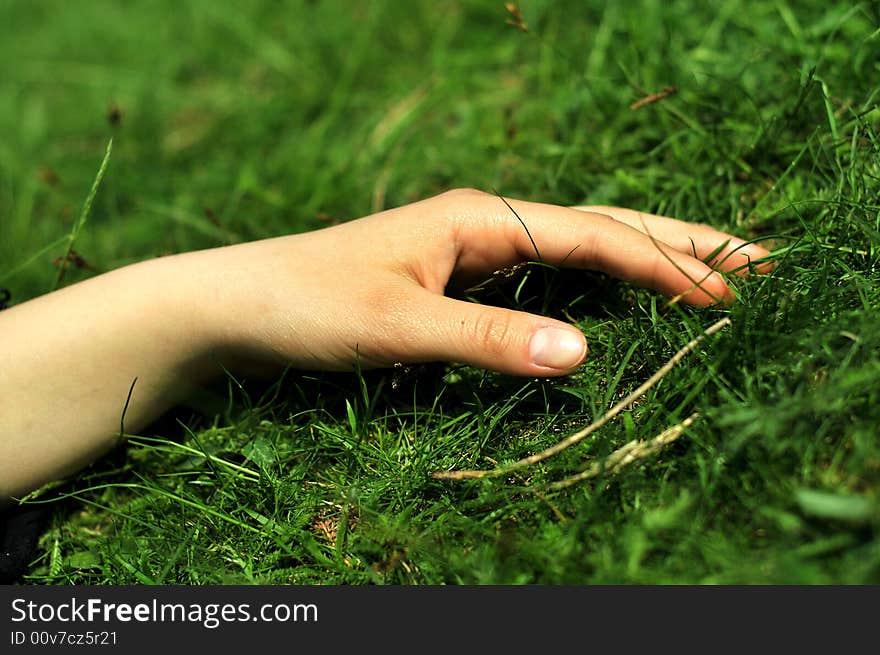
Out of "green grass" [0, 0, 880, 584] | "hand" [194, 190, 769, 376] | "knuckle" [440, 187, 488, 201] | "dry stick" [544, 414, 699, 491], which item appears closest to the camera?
"green grass" [0, 0, 880, 584]

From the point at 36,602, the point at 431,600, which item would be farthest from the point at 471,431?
the point at 36,602

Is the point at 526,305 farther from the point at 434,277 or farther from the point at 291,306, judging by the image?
the point at 291,306

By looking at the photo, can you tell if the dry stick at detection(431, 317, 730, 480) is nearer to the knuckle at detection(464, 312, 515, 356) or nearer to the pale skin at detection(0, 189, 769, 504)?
the pale skin at detection(0, 189, 769, 504)

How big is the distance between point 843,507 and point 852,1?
2.05 m

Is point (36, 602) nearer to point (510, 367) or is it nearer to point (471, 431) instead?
point (471, 431)

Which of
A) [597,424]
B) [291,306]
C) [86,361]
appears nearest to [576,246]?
[597,424]

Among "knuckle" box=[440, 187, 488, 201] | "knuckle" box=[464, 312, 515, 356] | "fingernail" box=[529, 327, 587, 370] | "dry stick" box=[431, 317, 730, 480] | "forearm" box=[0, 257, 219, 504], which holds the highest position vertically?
"knuckle" box=[440, 187, 488, 201]

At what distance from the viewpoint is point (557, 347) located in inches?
68.4

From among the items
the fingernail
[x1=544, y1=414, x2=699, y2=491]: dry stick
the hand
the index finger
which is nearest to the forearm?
the hand

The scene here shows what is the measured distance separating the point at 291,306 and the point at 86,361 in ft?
2.07

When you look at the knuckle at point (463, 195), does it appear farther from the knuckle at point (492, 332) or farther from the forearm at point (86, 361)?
the forearm at point (86, 361)

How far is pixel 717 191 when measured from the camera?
244 cm

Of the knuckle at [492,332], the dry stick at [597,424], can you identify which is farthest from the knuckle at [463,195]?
the dry stick at [597,424]

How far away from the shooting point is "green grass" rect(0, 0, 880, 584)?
153 cm
